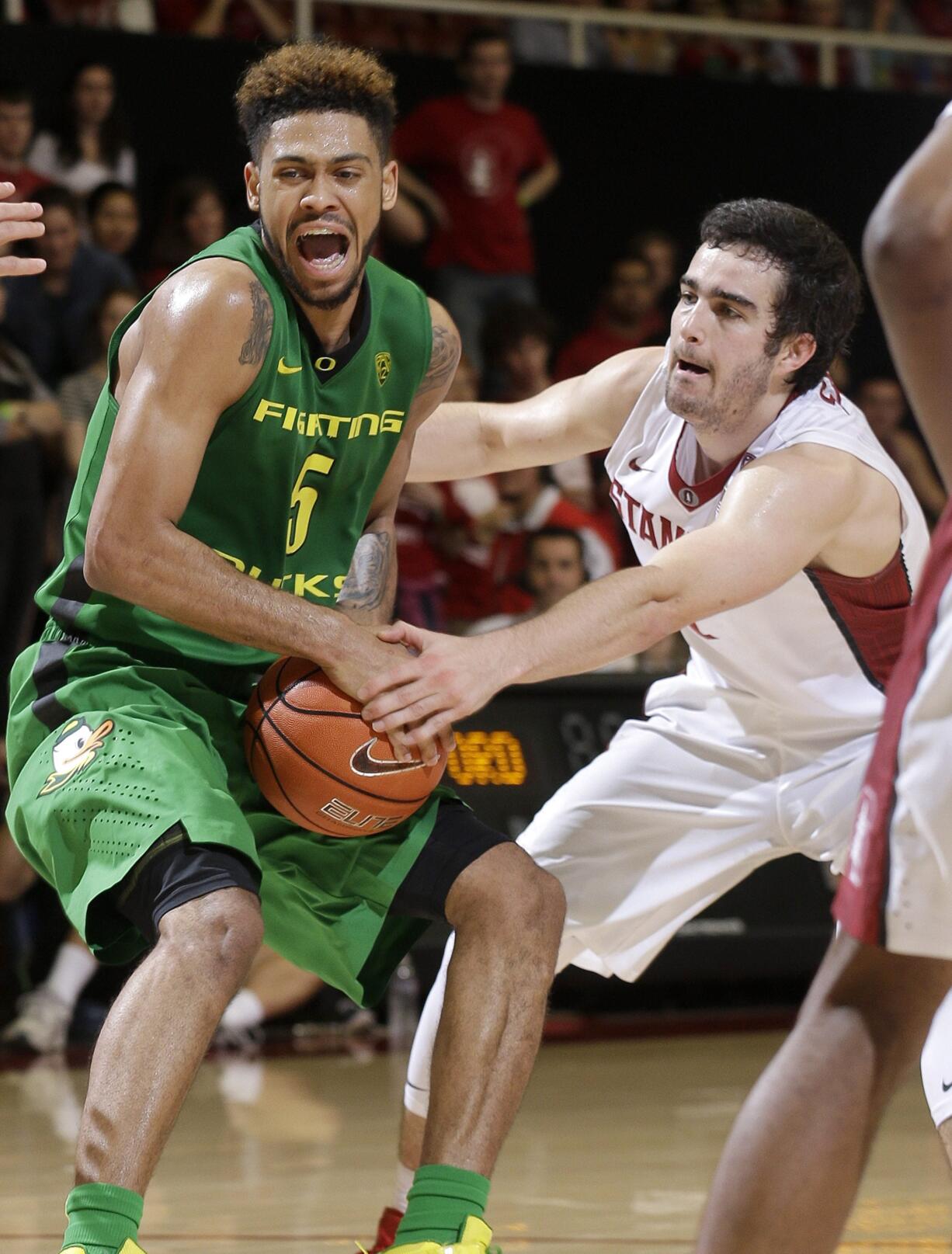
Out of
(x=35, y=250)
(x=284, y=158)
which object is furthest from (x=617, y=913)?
(x=35, y=250)

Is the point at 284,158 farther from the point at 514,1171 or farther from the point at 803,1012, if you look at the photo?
the point at 514,1171

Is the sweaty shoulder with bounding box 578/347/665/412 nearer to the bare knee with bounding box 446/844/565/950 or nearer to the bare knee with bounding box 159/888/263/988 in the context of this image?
the bare knee with bounding box 446/844/565/950

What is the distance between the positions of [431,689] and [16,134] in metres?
4.91

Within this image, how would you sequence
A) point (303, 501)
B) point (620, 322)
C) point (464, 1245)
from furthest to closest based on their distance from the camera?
point (620, 322) < point (303, 501) < point (464, 1245)

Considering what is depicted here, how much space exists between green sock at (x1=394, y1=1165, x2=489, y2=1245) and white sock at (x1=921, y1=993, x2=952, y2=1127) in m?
0.80

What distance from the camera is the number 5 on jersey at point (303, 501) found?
354 centimetres

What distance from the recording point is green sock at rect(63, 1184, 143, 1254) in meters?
2.78

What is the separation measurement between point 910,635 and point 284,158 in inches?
65.5

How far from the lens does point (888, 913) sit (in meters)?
2.32

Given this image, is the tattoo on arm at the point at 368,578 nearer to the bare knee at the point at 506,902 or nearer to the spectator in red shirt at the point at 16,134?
the bare knee at the point at 506,902

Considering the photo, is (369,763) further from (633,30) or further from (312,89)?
(633,30)

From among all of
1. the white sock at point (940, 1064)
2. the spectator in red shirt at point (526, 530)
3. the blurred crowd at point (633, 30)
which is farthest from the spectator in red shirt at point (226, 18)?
the white sock at point (940, 1064)

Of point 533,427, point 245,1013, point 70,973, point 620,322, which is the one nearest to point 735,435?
point 533,427

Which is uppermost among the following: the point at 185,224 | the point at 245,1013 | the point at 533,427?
the point at 185,224
